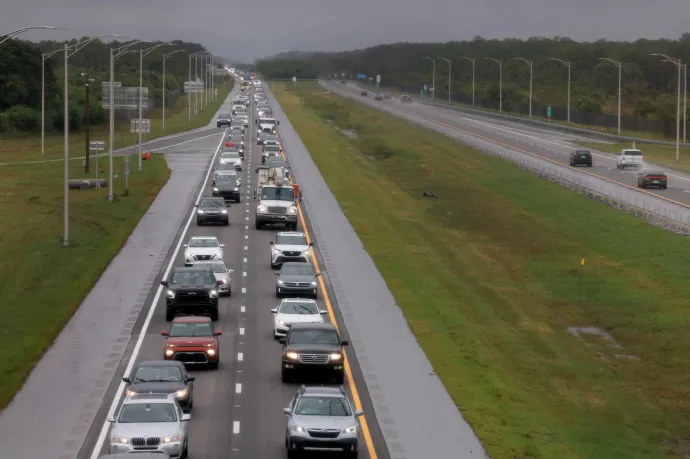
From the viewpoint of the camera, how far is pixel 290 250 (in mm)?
48656

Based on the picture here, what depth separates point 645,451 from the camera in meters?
29.5

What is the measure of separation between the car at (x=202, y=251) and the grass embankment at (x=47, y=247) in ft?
11.8

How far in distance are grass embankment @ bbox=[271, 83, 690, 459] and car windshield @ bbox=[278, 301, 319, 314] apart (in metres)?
3.53

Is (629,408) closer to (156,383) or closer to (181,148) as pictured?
(156,383)

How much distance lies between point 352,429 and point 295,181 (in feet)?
201

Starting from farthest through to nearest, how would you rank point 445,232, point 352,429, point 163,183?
1. point 163,183
2. point 445,232
3. point 352,429

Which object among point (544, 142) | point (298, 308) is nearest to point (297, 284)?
point (298, 308)

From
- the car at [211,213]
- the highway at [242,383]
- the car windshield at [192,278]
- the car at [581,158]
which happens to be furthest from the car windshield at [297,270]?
the car at [581,158]

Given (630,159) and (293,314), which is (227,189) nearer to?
(293,314)

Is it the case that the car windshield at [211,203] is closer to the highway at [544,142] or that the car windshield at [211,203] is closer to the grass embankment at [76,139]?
the highway at [544,142]

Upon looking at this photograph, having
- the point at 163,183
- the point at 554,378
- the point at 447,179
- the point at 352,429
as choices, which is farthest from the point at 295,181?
the point at 352,429

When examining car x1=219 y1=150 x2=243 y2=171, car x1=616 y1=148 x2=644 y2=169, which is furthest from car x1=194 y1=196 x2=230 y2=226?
car x1=616 y1=148 x2=644 y2=169

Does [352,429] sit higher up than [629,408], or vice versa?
[352,429]

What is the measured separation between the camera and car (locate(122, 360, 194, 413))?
84.2 ft
